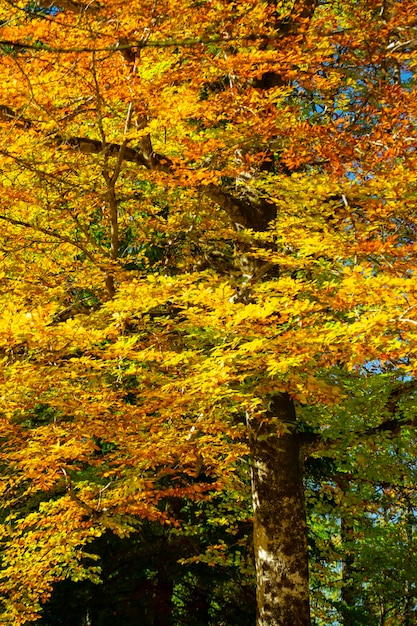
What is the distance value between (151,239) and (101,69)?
3202 millimetres

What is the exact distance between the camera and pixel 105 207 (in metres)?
9.64

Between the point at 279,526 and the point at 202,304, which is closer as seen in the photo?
the point at 202,304

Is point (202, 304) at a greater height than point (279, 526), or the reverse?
point (202, 304)

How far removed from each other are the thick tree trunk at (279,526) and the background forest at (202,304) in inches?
1.0

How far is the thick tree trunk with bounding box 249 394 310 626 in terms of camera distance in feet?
24.3

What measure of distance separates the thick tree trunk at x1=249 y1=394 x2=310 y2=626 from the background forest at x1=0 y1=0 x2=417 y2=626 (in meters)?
0.03

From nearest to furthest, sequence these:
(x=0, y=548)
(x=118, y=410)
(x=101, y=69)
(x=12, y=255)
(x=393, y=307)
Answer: (x=393, y=307) < (x=118, y=410) < (x=101, y=69) < (x=12, y=255) < (x=0, y=548)

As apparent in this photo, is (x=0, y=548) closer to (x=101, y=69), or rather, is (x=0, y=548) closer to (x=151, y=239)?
(x=151, y=239)

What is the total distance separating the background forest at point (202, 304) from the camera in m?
6.16

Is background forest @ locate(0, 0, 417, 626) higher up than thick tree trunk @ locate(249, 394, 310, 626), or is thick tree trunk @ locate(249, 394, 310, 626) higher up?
background forest @ locate(0, 0, 417, 626)

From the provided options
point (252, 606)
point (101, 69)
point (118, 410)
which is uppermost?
point (101, 69)

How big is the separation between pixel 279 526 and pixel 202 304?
302 centimetres

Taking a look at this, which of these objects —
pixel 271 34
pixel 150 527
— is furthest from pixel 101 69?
pixel 150 527

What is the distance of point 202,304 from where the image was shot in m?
6.33
